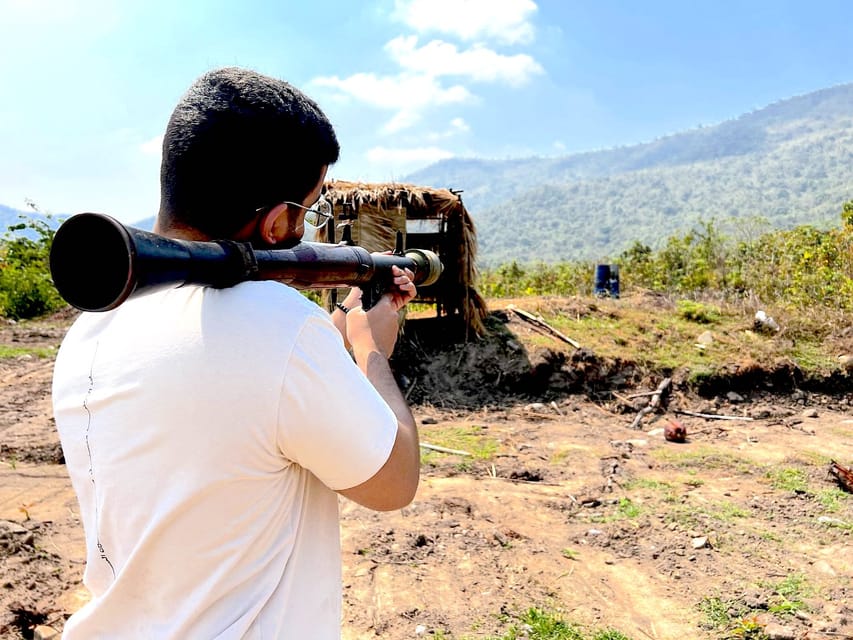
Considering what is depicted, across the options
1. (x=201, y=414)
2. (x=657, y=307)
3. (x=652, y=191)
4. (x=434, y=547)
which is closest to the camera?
(x=201, y=414)

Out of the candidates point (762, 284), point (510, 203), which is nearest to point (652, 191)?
point (510, 203)

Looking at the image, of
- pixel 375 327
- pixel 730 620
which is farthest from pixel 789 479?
pixel 375 327

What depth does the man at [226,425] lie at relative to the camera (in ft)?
3.38

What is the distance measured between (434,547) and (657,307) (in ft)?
29.6

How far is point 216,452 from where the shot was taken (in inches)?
41.0

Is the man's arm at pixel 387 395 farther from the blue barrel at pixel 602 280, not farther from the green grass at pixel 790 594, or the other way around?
the blue barrel at pixel 602 280

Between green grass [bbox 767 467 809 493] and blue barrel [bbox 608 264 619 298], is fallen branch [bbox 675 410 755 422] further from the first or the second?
blue barrel [bbox 608 264 619 298]

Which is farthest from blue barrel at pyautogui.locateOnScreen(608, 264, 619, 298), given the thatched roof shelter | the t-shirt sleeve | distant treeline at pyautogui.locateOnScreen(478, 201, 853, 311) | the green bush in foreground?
the t-shirt sleeve

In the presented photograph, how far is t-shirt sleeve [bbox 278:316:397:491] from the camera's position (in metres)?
1.03

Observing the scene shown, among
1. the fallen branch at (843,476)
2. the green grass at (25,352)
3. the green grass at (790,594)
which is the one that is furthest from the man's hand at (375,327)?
the green grass at (25,352)

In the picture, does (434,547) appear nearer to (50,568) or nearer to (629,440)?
(50,568)

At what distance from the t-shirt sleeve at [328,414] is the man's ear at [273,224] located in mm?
266

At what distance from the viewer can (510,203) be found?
164m

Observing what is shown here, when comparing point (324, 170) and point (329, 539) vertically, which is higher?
point (324, 170)
